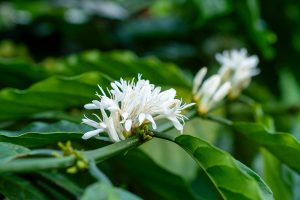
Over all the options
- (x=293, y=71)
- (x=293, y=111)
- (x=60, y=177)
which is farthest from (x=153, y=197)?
(x=293, y=71)

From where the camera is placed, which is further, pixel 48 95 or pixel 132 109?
pixel 48 95

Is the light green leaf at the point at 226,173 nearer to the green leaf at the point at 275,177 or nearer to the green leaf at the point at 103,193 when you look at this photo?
the green leaf at the point at 103,193

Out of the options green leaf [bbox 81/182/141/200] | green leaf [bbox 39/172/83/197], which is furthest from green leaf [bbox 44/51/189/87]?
green leaf [bbox 81/182/141/200]

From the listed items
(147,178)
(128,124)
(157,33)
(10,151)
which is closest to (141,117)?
(128,124)

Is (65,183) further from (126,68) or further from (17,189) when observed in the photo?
(126,68)

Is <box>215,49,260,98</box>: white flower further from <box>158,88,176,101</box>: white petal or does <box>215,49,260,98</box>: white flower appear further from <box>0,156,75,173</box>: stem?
<box>0,156,75,173</box>: stem

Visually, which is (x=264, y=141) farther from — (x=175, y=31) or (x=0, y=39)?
(x=0, y=39)
